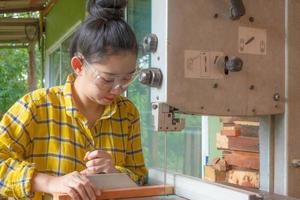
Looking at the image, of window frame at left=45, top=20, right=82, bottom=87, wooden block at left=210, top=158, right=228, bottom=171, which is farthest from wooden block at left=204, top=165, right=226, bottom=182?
window frame at left=45, top=20, right=82, bottom=87

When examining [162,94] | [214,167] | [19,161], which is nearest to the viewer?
[162,94]

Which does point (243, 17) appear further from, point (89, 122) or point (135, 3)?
point (135, 3)

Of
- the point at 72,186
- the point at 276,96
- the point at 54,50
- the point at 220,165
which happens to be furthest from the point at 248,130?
the point at 54,50

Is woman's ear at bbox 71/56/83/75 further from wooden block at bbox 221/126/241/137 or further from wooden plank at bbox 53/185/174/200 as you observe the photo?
wooden block at bbox 221/126/241/137

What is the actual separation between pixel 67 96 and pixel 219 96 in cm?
56

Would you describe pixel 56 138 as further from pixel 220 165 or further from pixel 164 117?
pixel 220 165

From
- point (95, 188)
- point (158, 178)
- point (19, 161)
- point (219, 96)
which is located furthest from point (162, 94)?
point (19, 161)

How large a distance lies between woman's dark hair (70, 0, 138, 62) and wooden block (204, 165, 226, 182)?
146 cm

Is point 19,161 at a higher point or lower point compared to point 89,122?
lower

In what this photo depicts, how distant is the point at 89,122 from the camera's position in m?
1.60

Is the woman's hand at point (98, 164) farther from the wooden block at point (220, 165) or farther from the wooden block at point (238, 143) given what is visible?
the wooden block at point (220, 165)

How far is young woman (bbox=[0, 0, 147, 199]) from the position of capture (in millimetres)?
1387

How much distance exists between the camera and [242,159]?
2.60 m

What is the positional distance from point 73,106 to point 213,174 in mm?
1488
